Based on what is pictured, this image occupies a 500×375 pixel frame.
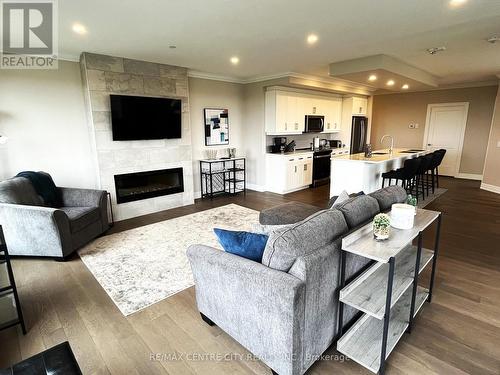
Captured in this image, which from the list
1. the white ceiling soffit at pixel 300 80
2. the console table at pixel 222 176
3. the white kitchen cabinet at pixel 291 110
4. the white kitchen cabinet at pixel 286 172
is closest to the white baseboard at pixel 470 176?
the white ceiling soffit at pixel 300 80

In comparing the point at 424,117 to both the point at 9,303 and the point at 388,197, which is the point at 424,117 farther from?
the point at 9,303

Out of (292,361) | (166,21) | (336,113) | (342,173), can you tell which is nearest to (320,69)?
(342,173)

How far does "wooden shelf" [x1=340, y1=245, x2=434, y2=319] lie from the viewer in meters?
1.74

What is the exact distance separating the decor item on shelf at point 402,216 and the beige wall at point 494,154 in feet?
20.5

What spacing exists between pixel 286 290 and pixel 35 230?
3235 mm

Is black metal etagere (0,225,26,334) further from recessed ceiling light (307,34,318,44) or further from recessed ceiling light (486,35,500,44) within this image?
recessed ceiling light (486,35,500,44)

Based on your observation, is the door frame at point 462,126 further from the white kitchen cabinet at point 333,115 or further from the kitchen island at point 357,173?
the kitchen island at point 357,173

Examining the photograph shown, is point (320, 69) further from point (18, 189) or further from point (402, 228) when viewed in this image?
point (18, 189)

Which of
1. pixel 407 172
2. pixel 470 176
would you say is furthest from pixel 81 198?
pixel 470 176

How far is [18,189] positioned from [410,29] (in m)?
5.18

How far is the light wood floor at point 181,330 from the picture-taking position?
1854 mm

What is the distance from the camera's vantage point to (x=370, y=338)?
76.3 inches

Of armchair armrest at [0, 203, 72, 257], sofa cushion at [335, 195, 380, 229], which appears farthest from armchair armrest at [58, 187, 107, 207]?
sofa cushion at [335, 195, 380, 229]

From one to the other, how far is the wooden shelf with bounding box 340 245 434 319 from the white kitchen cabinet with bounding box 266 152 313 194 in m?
4.18
